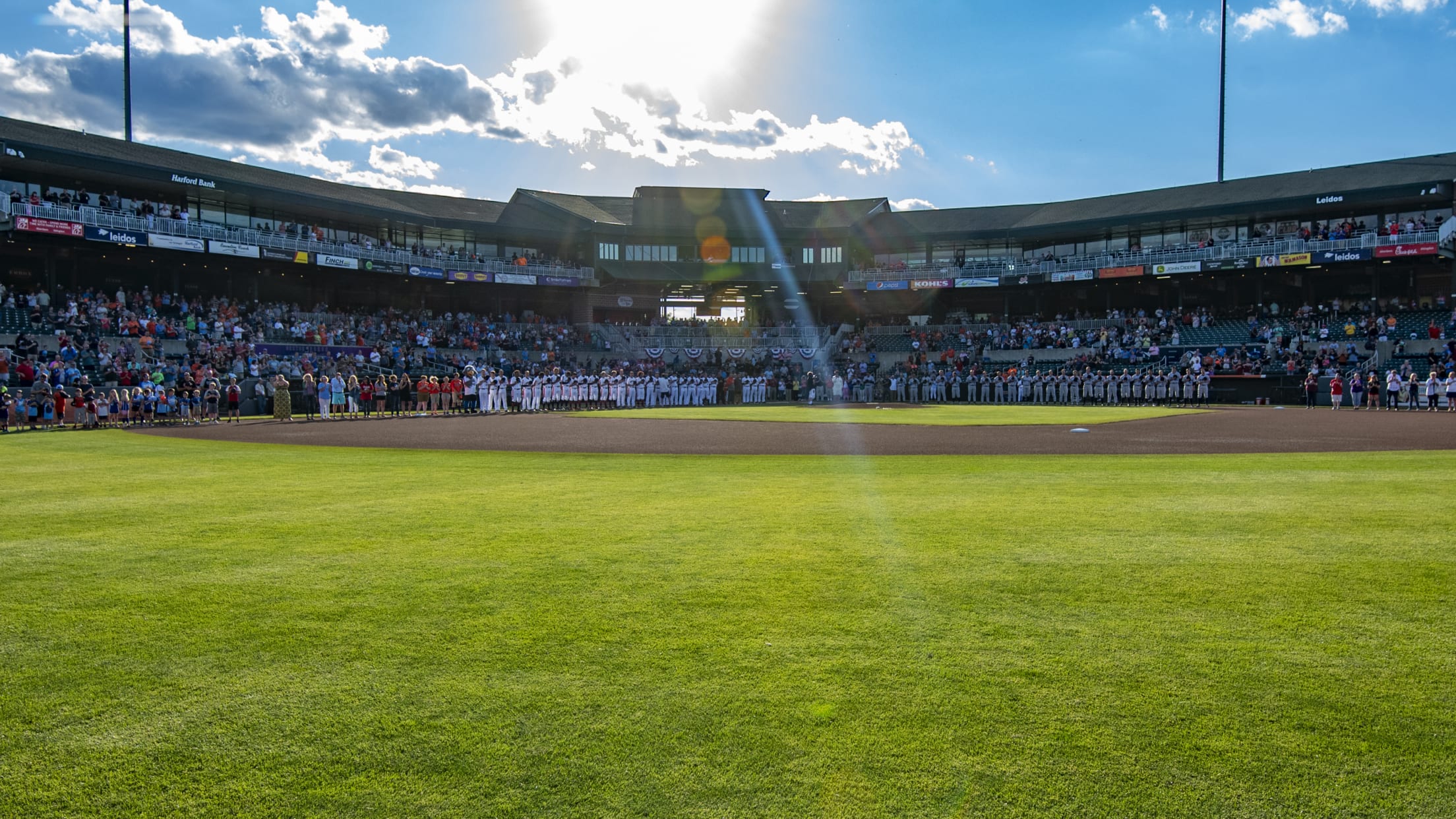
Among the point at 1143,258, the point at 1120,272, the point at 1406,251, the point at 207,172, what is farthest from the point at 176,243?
the point at 1406,251

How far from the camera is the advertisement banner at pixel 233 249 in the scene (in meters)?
42.9

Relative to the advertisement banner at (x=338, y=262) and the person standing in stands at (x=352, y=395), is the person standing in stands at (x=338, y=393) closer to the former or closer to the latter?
the person standing in stands at (x=352, y=395)

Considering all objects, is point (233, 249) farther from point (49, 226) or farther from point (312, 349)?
point (49, 226)

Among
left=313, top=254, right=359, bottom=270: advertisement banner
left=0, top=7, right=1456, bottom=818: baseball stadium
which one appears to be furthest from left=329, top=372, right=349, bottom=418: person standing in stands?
left=313, top=254, right=359, bottom=270: advertisement banner

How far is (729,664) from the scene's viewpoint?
4082mm

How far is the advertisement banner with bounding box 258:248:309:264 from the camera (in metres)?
45.3

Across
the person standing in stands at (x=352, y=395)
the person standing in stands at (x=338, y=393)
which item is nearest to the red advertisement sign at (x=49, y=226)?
the person standing in stands at (x=338, y=393)

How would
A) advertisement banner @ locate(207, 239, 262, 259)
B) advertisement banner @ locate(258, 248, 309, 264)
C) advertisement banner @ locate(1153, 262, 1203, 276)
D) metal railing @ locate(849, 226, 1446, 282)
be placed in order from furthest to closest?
advertisement banner @ locate(1153, 262, 1203, 276) → metal railing @ locate(849, 226, 1446, 282) → advertisement banner @ locate(258, 248, 309, 264) → advertisement banner @ locate(207, 239, 262, 259)

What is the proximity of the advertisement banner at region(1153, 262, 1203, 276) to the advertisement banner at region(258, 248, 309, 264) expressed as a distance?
160 ft

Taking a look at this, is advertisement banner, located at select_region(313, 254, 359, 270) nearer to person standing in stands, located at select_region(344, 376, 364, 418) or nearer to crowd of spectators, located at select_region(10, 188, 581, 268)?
crowd of spectators, located at select_region(10, 188, 581, 268)

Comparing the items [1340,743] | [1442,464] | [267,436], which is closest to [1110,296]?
[1442,464]

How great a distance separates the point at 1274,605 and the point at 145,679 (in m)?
5.79

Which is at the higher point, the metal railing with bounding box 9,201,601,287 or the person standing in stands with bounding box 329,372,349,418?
the metal railing with bounding box 9,201,601,287

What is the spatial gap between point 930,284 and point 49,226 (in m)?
Answer: 49.3
